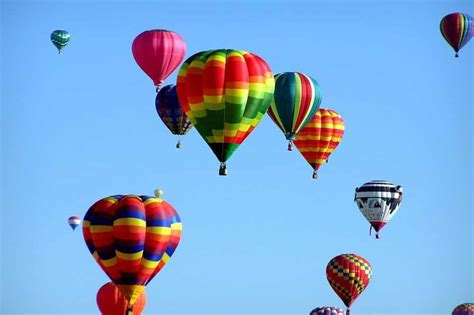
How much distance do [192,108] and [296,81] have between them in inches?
294

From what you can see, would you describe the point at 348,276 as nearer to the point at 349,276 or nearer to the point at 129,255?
the point at 349,276

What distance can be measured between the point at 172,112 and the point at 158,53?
3.65 m

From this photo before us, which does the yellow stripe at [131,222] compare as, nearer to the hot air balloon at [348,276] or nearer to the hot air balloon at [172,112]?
the hot air balloon at [172,112]

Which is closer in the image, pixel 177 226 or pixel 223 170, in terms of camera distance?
pixel 223 170

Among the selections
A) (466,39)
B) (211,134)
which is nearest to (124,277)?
(211,134)

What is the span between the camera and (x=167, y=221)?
66.5m

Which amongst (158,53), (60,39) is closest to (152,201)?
(158,53)

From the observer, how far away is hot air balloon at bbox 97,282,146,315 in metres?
74.5

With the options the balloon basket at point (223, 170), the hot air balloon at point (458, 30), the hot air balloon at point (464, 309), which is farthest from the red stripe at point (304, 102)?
the hot air balloon at point (464, 309)

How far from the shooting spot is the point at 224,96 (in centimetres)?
6650

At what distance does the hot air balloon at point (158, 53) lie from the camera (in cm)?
7775

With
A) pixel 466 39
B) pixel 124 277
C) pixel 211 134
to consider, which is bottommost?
pixel 124 277

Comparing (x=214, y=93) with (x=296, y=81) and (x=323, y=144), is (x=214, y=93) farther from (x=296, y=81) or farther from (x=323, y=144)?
(x=323, y=144)

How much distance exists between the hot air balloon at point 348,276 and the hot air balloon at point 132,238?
1918 centimetres
